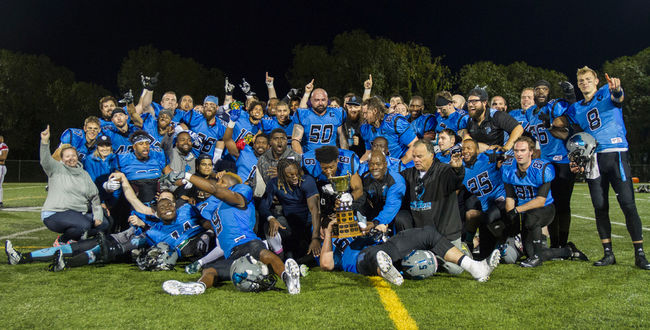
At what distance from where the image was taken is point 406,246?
5.34 meters

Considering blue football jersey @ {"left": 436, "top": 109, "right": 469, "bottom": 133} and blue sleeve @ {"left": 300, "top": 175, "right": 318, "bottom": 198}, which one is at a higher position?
blue football jersey @ {"left": 436, "top": 109, "right": 469, "bottom": 133}

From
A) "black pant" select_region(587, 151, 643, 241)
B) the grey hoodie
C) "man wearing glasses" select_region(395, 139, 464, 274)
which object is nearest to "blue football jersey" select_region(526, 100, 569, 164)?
"black pant" select_region(587, 151, 643, 241)

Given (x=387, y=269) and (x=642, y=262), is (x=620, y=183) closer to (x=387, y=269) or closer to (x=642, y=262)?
(x=642, y=262)

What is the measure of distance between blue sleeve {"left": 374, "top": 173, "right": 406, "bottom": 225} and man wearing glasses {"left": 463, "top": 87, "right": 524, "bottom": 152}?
1903 millimetres

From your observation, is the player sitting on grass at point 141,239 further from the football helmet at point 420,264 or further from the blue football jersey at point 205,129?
the football helmet at point 420,264

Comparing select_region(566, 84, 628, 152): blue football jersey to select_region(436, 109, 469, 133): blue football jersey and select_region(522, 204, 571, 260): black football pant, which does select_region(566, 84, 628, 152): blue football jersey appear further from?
select_region(436, 109, 469, 133): blue football jersey

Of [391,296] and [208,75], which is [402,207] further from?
[208,75]

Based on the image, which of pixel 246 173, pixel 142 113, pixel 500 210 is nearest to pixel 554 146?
pixel 500 210

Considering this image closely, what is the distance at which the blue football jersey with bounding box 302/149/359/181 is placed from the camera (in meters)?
6.56

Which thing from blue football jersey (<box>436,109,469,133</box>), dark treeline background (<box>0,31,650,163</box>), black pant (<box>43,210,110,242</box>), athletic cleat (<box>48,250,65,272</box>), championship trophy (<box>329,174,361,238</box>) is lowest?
athletic cleat (<box>48,250,65,272</box>)

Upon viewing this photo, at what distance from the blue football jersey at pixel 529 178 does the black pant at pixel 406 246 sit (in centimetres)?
180

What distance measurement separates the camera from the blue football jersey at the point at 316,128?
25.9 ft

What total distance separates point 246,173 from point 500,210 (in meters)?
3.77

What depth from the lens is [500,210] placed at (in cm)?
668
